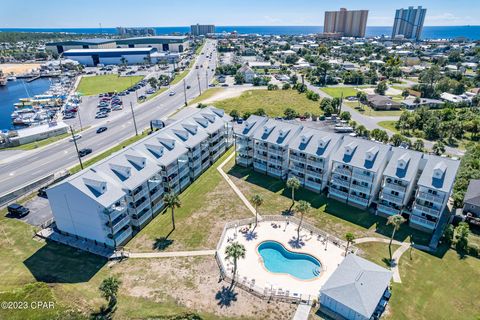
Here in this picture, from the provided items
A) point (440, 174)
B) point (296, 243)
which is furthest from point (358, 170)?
point (296, 243)

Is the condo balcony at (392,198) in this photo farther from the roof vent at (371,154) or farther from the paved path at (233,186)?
the paved path at (233,186)

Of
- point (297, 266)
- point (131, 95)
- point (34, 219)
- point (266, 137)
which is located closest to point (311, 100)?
point (266, 137)

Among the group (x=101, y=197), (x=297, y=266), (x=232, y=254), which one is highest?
(x=101, y=197)

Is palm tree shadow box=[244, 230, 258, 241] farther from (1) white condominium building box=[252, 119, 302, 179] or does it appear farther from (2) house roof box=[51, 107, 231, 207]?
(2) house roof box=[51, 107, 231, 207]

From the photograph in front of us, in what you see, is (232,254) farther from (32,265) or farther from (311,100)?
(311,100)

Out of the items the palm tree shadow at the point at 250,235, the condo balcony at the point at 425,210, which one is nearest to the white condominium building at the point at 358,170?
the condo balcony at the point at 425,210

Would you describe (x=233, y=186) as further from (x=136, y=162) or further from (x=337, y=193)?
(x=337, y=193)

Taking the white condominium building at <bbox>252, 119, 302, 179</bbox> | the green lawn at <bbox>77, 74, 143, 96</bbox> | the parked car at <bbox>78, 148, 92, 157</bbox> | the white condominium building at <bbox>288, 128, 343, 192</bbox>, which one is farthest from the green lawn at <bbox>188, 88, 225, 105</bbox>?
the white condominium building at <bbox>288, 128, 343, 192</bbox>
